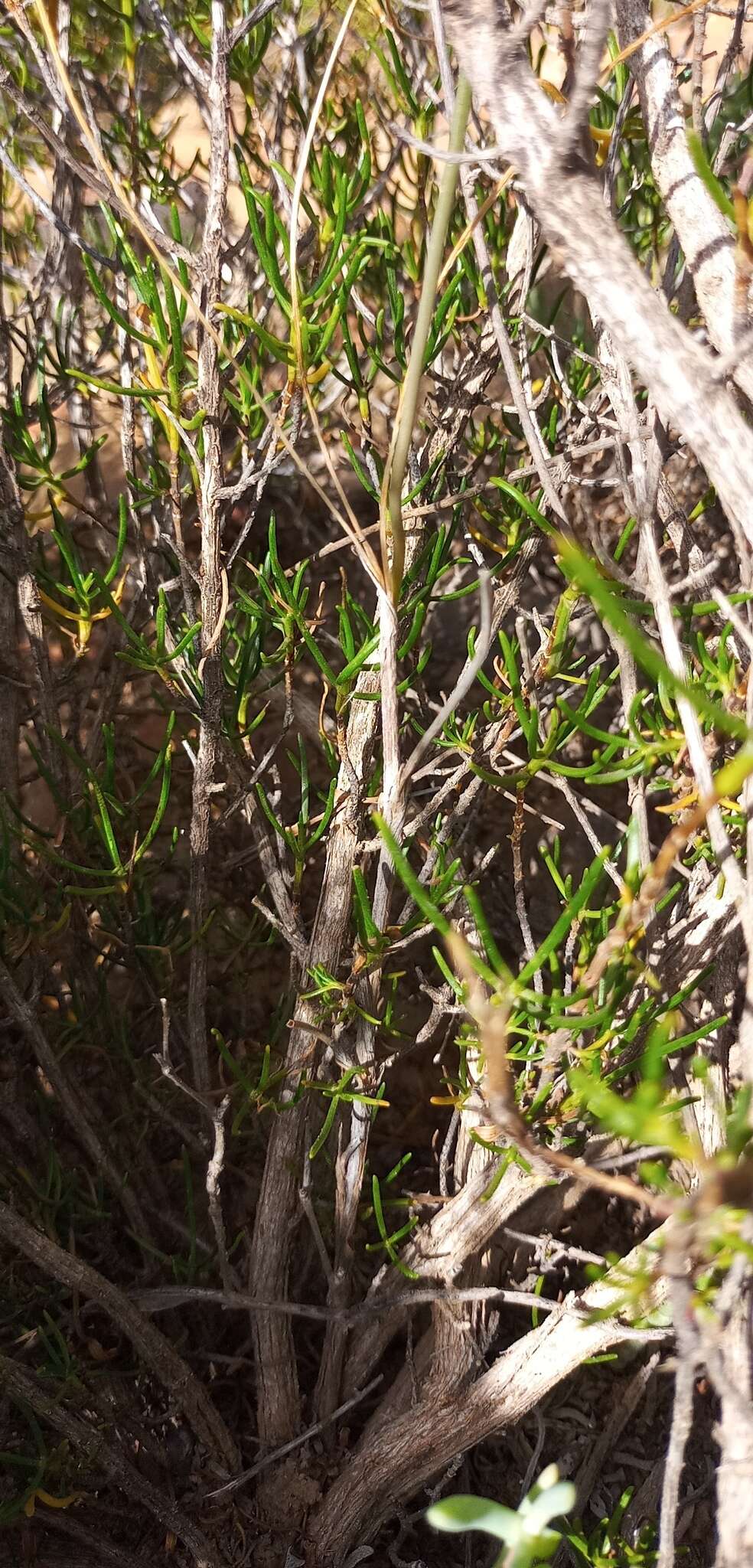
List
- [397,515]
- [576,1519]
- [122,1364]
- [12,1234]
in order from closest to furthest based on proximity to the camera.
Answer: [397,515]
[12,1234]
[576,1519]
[122,1364]

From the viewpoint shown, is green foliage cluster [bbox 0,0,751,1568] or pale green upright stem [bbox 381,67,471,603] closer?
pale green upright stem [bbox 381,67,471,603]

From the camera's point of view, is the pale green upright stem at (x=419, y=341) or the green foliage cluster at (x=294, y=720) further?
Result: the green foliage cluster at (x=294, y=720)

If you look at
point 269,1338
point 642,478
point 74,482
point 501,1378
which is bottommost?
point 501,1378

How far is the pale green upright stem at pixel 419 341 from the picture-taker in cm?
47

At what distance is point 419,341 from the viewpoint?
48cm

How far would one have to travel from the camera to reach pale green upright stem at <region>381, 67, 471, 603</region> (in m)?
0.47

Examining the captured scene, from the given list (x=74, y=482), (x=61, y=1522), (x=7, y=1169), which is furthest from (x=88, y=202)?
(x=61, y=1522)

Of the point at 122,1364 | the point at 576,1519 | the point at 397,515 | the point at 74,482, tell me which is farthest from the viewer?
the point at 74,482

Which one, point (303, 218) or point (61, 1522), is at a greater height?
point (303, 218)

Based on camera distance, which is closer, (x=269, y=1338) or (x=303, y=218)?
(x=269, y=1338)

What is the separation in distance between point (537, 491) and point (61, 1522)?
1.08 meters

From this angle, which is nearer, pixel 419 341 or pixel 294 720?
pixel 419 341

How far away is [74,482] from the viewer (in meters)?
1.64

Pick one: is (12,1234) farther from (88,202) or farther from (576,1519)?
(88,202)
